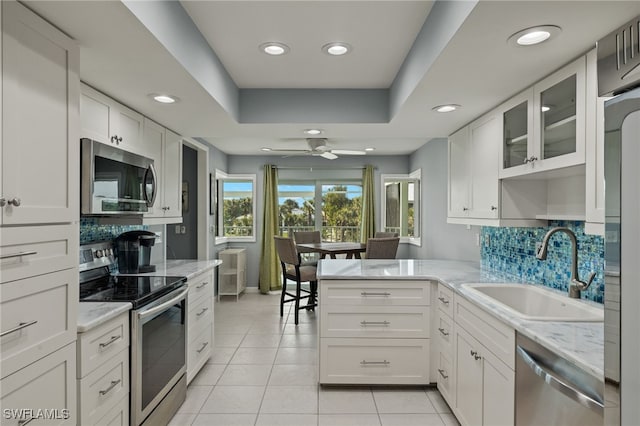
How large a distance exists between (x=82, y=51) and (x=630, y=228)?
83.8 inches

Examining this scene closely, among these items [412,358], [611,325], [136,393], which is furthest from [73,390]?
[412,358]

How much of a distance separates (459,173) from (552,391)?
2060 millimetres

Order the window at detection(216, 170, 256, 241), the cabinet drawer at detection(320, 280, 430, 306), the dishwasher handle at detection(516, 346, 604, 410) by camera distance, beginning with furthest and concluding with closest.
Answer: the window at detection(216, 170, 256, 241)
the cabinet drawer at detection(320, 280, 430, 306)
the dishwasher handle at detection(516, 346, 604, 410)

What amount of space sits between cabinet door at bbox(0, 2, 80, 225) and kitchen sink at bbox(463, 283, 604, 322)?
6.77 ft

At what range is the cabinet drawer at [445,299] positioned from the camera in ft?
7.86

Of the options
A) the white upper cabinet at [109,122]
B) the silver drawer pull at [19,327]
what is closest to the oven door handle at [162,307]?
the silver drawer pull at [19,327]

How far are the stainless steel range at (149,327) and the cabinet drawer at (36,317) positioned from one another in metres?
0.45

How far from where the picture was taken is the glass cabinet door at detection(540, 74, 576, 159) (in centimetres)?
174

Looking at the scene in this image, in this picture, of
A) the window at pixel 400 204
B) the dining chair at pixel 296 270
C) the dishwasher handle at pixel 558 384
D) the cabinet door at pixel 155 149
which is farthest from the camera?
the window at pixel 400 204

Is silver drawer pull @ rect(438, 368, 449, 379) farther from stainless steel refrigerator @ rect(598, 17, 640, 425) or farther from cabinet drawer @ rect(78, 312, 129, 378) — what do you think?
cabinet drawer @ rect(78, 312, 129, 378)

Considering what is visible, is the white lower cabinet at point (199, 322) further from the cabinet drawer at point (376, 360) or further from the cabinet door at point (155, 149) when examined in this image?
the cabinet drawer at point (376, 360)

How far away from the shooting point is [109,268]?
268cm

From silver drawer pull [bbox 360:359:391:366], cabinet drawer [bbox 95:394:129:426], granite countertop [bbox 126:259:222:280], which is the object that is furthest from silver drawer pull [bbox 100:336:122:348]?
silver drawer pull [bbox 360:359:391:366]

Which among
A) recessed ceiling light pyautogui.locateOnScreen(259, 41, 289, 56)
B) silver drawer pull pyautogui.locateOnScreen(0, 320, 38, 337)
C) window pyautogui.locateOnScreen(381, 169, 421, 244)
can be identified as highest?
recessed ceiling light pyautogui.locateOnScreen(259, 41, 289, 56)
